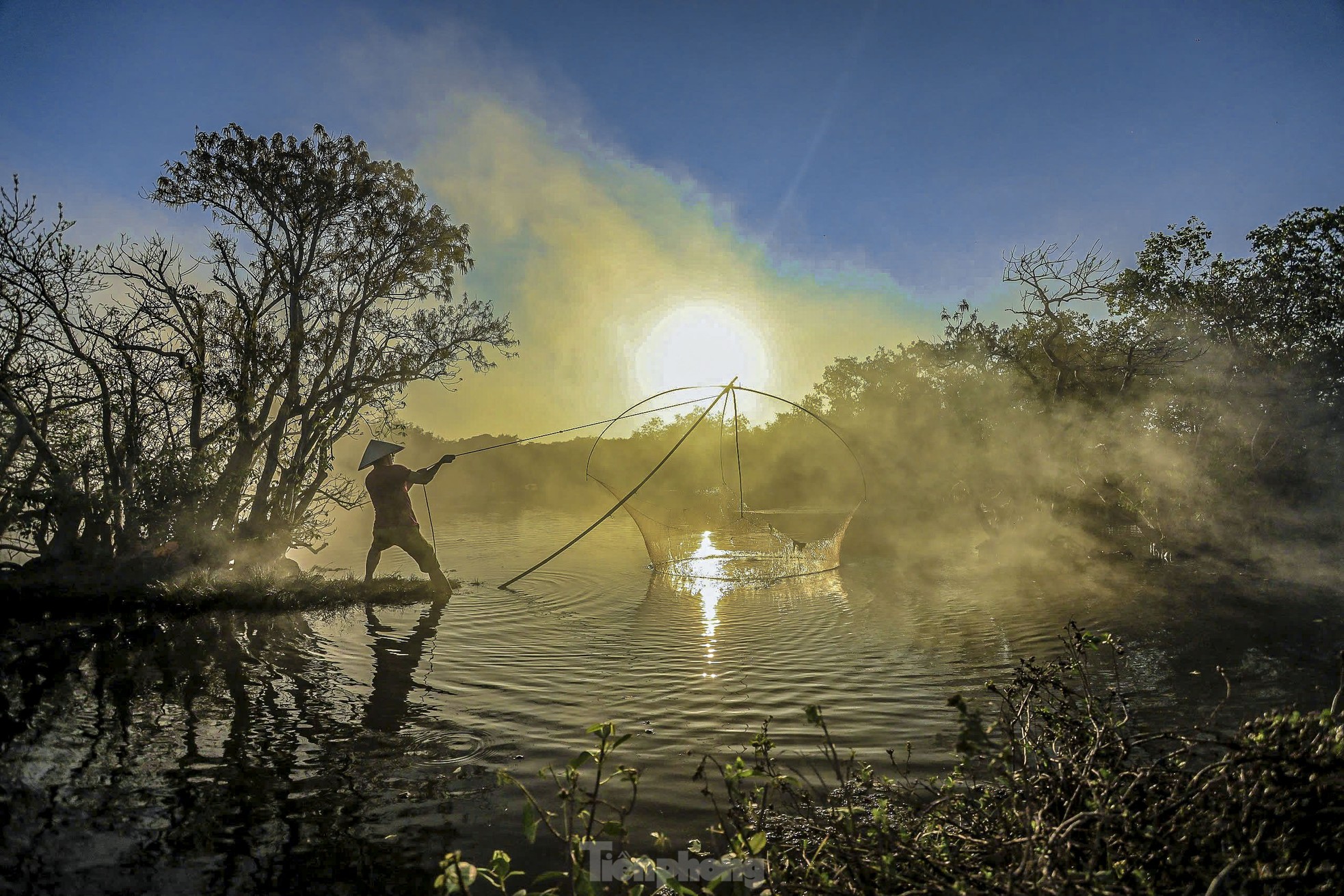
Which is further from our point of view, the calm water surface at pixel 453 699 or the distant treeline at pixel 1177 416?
the distant treeline at pixel 1177 416

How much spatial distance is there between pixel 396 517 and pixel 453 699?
5.57 meters

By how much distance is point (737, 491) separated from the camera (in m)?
37.9

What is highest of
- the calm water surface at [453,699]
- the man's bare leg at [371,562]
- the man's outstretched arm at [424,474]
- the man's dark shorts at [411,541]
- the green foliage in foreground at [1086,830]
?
the man's outstretched arm at [424,474]

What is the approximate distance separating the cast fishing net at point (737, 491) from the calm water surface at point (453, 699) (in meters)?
2.87

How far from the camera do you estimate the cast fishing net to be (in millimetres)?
14969

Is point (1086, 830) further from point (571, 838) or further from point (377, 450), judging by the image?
point (377, 450)

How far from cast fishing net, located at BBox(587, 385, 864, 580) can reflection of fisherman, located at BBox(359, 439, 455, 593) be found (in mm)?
2953

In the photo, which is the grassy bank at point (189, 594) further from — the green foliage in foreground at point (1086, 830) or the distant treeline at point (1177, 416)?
the distant treeline at point (1177, 416)

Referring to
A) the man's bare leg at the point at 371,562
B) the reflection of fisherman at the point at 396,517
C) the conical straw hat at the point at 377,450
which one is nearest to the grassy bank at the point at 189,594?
the man's bare leg at the point at 371,562

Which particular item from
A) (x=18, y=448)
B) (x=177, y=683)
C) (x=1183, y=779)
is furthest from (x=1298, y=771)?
(x=18, y=448)

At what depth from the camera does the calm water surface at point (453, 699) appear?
339 cm

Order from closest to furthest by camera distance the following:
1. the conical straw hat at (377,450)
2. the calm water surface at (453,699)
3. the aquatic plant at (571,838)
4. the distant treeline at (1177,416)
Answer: the aquatic plant at (571,838), the calm water surface at (453,699), the conical straw hat at (377,450), the distant treeline at (1177,416)

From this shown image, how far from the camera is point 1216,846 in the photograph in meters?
2.03

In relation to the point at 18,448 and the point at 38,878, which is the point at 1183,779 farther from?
the point at 18,448
